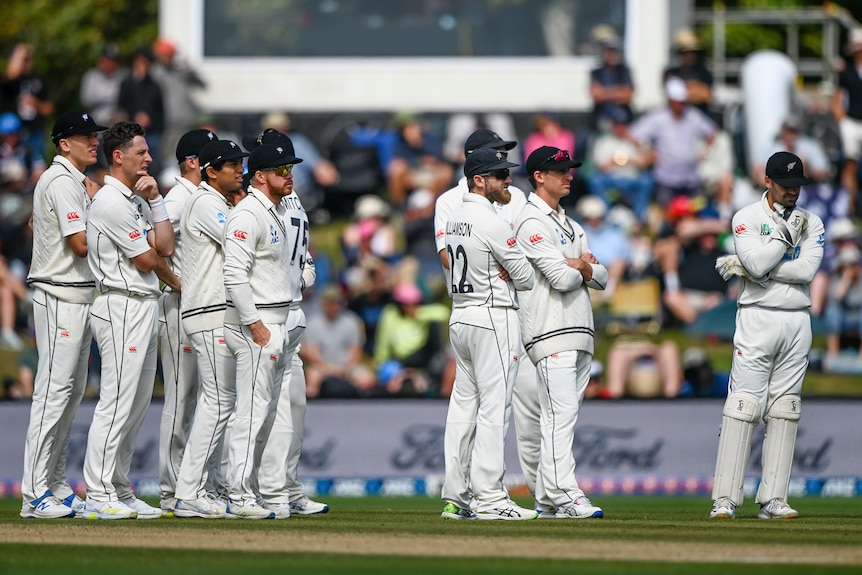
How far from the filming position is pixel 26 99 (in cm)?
2156

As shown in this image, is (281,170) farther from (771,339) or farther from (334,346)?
(334,346)

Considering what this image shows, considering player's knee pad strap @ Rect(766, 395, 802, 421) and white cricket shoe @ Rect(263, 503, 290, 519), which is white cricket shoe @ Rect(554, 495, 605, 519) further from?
white cricket shoe @ Rect(263, 503, 290, 519)

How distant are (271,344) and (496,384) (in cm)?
158

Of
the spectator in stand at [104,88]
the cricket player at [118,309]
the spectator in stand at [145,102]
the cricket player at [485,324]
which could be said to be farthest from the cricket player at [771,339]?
the spectator in stand at [104,88]

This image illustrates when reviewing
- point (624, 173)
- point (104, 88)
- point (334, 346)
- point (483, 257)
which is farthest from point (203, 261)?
point (104, 88)

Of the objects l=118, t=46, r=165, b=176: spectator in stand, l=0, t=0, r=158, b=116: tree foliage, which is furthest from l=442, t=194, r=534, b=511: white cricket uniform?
l=0, t=0, r=158, b=116: tree foliage

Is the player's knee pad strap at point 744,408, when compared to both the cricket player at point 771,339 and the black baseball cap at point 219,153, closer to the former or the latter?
the cricket player at point 771,339

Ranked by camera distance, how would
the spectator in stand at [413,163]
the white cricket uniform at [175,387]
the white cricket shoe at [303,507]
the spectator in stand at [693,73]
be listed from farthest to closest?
the spectator in stand at [413,163]
the spectator in stand at [693,73]
the white cricket shoe at [303,507]
the white cricket uniform at [175,387]

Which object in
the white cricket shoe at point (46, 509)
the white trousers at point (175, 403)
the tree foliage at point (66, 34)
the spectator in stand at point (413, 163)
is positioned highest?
the tree foliage at point (66, 34)

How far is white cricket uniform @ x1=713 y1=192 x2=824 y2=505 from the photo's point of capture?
10922 mm

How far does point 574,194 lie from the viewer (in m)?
20.2

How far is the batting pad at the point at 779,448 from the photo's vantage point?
11.0 m

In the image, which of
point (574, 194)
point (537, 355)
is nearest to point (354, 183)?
point (574, 194)

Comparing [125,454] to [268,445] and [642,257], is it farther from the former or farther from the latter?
[642,257]
